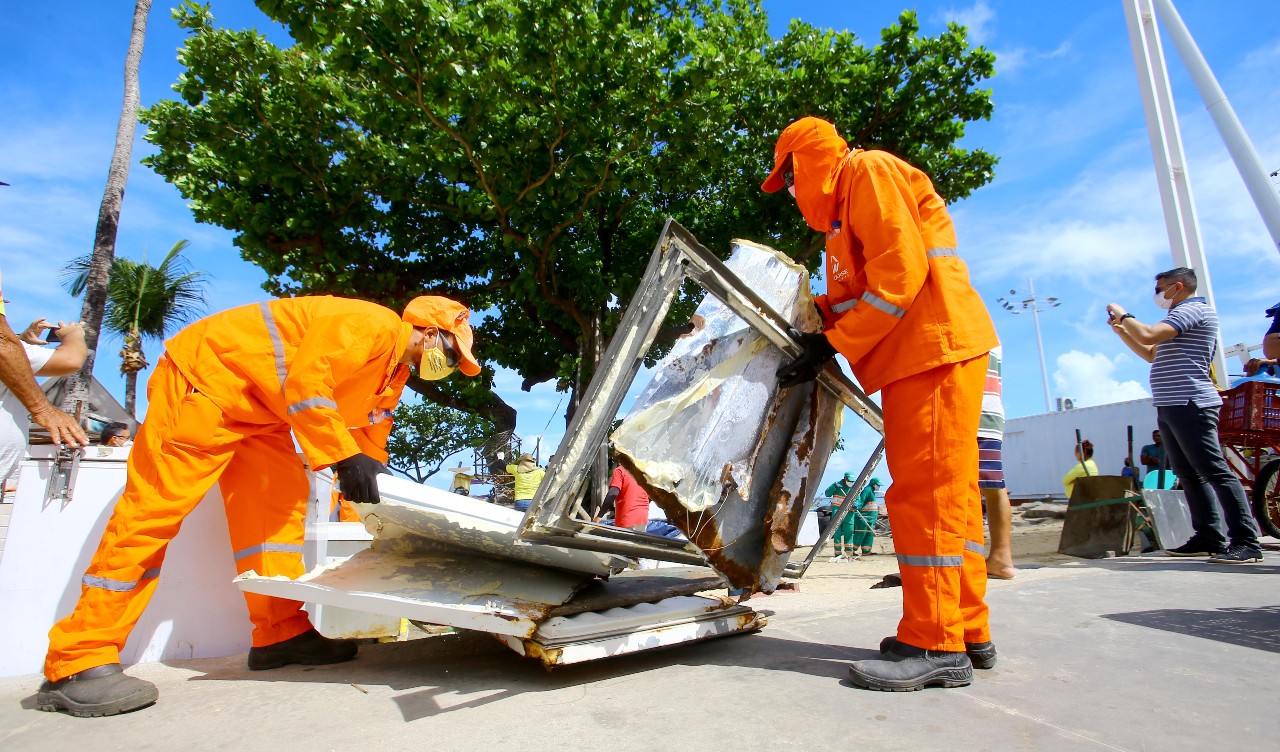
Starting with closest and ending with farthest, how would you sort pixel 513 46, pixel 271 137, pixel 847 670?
pixel 847 670 < pixel 513 46 < pixel 271 137

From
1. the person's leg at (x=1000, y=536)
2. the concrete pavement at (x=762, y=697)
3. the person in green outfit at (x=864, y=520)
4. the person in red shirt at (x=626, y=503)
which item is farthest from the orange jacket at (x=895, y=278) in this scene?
the person in green outfit at (x=864, y=520)

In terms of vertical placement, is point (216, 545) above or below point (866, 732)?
above

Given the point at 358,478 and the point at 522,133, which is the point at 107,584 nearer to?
the point at 358,478

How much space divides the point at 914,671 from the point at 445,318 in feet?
7.16

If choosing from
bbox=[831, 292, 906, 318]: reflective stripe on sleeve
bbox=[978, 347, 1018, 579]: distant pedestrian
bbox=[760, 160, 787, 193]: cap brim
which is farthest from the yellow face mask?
bbox=[978, 347, 1018, 579]: distant pedestrian

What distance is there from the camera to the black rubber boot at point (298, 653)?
266 centimetres

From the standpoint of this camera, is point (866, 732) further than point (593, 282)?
No

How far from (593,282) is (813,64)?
4.47 m

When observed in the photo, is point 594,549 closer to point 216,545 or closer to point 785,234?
point 216,545

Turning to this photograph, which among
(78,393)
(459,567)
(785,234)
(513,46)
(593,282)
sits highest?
(513,46)

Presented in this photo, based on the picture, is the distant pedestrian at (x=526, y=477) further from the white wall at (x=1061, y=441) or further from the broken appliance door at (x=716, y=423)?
the white wall at (x=1061, y=441)

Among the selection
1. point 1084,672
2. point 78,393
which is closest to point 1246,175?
point 1084,672

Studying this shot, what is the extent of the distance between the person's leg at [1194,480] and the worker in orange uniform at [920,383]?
3097 millimetres

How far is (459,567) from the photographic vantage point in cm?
266
